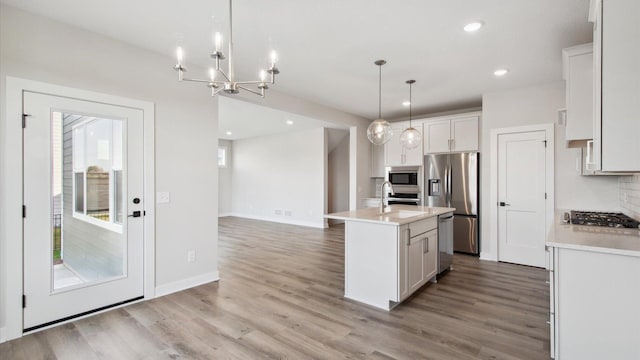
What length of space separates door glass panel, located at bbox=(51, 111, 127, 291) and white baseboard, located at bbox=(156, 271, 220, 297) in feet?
1.49

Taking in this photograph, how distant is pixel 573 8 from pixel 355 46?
71.6 inches

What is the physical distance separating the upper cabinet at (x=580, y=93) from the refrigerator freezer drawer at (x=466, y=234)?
8.80ft

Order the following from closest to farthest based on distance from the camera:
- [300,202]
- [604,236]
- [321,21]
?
[604,236] → [321,21] → [300,202]

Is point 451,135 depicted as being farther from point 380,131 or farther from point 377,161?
point 380,131

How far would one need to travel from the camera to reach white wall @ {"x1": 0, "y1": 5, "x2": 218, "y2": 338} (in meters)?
2.46

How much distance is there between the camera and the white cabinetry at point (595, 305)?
1.70 meters

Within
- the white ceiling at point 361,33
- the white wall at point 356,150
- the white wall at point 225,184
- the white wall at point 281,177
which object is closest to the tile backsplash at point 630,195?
the white ceiling at point 361,33

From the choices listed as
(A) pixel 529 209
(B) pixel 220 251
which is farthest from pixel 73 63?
(A) pixel 529 209

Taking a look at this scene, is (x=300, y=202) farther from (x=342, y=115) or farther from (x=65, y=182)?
(x=65, y=182)

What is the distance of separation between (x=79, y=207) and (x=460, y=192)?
5.23 m

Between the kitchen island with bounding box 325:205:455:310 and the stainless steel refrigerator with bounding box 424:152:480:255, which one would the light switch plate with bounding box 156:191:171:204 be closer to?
the kitchen island with bounding box 325:205:455:310

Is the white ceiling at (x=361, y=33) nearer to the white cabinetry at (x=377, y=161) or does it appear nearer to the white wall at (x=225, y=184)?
the white cabinetry at (x=377, y=161)

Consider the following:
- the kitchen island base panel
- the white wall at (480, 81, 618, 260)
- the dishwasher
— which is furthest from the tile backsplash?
the kitchen island base panel

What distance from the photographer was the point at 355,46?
3.17 meters
